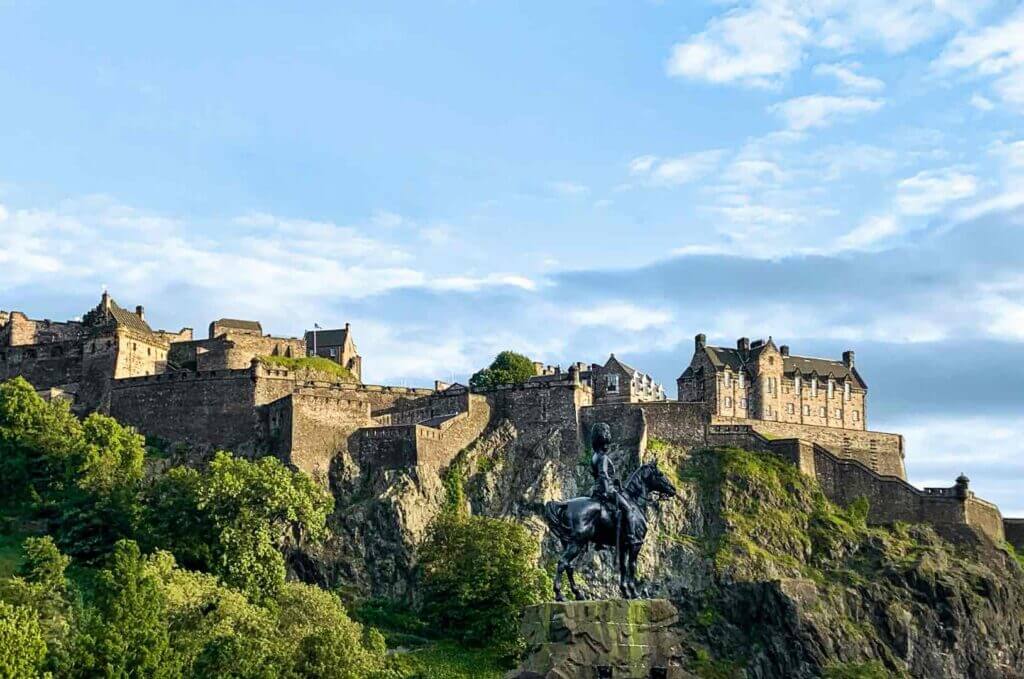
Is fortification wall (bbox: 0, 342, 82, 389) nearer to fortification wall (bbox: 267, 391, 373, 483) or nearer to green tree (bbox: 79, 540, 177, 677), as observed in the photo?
fortification wall (bbox: 267, 391, 373, 483)

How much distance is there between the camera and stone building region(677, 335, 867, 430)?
107 meters

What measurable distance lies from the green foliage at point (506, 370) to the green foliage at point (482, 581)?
35.1 metres

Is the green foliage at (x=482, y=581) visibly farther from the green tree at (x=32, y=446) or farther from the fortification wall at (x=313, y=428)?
the green tree at (x=32, y=446)

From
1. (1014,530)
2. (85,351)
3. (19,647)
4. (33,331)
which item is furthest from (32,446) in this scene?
(1014,530)

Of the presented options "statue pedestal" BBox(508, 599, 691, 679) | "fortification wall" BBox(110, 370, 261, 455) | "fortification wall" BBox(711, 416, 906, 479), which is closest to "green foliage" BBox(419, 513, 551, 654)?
"fortification wall" BBox(110, 370, 261, 455)

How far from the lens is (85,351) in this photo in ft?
341

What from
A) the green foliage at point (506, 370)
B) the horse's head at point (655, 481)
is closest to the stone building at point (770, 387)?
the green foliage at point (506, 370)

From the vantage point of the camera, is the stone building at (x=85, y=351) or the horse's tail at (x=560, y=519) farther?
the stone building at (x=85, y=351)

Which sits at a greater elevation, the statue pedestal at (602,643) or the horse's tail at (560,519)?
the horse's tail at (560,519)

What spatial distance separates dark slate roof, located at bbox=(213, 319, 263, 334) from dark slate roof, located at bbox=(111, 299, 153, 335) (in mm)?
6482

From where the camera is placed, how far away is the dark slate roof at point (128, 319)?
10850 centimetres

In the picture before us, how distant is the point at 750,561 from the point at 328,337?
46.5m

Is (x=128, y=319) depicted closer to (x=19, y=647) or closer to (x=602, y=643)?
(x=19, y=647)

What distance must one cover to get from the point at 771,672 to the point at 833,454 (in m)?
19.3
